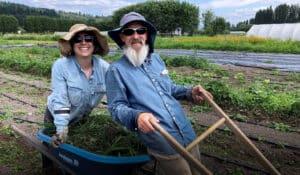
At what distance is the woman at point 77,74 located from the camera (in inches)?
132

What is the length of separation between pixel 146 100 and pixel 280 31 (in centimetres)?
2808

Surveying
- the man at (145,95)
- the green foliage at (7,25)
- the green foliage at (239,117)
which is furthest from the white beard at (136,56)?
the green foliage at (7,25)

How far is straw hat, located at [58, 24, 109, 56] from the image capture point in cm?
337

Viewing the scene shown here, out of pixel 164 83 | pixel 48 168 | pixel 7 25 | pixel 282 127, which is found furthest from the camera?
pixel 7 25

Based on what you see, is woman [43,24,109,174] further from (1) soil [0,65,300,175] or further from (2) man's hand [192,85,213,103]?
(1) soil [0,65,300,175]

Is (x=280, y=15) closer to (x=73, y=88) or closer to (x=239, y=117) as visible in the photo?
(x=239, y=117)

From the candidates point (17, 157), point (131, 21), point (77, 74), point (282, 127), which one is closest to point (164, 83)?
point (131, 21)

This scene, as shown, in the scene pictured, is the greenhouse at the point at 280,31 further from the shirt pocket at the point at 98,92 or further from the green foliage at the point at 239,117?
the shirt pocket at the point at 98,92

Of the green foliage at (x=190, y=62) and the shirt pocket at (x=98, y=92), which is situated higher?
the shirt pocket at (x=98, y=92)

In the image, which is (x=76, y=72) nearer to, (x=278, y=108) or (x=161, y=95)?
(x=161, y=95)

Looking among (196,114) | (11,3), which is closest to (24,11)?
(11,3)

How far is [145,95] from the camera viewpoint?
2.71 metres

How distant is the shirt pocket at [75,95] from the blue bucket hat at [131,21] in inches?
28.1

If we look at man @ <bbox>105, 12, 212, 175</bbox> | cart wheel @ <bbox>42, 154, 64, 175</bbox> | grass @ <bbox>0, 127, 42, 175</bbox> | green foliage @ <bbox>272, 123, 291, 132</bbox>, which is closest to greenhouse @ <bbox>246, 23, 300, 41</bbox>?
green foliage @ <bbox>272, 123, 291, 132</bbox>
